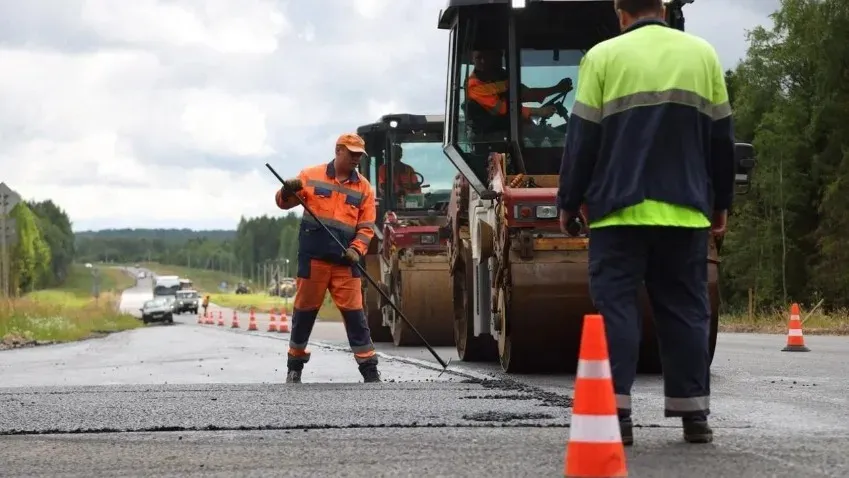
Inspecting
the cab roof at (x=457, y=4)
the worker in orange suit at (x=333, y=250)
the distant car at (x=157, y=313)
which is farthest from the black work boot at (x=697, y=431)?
the distant car at (x=157, y=313)

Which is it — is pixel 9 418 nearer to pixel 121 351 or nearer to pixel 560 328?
pixel 560 328

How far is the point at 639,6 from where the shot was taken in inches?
220

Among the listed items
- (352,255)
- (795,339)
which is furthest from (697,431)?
(795,339)

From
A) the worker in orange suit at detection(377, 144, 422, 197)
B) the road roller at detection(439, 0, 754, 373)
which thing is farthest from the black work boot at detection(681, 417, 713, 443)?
the worker in orange suit at detection(377, 144, 422, 197)

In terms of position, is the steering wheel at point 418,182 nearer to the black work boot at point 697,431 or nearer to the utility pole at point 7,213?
the utility pole at point 7,213

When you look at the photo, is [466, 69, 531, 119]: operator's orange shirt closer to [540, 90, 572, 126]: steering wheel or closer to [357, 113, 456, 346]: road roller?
[540, 90, 572, 126]: steering wheel

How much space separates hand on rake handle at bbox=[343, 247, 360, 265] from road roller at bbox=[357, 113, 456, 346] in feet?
23.1

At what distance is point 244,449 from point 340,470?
32.2 inches

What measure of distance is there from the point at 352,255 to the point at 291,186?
70 cm

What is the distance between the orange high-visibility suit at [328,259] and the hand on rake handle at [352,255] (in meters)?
0.05

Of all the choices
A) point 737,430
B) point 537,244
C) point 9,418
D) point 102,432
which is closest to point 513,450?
point 737,430

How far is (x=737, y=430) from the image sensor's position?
6.01 meters

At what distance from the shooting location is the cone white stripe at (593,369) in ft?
13.9

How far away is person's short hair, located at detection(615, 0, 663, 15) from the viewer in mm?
5590
